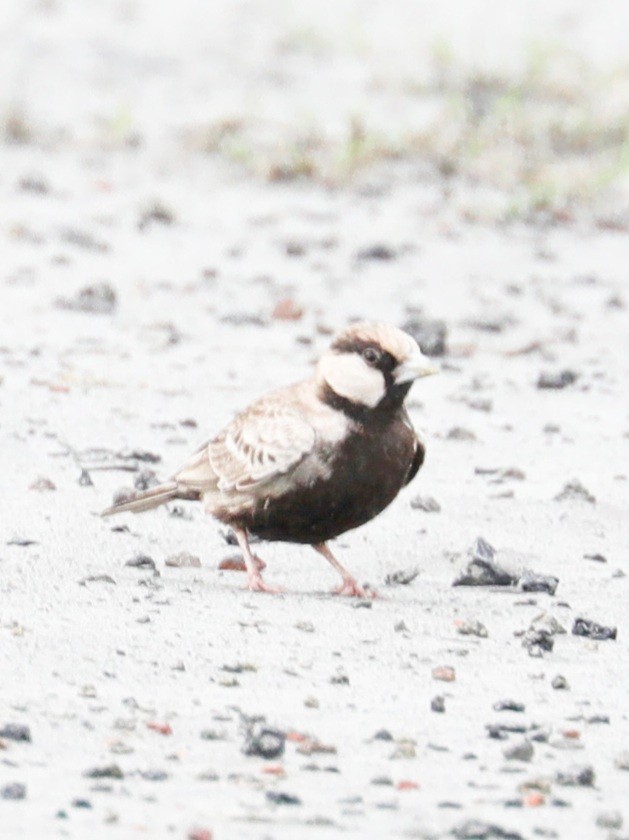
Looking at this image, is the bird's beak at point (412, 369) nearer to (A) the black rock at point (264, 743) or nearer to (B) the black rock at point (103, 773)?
(A) the black rock at point (264, 743)

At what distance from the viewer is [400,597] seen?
19.9 ft

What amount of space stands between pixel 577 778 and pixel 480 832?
49 cm

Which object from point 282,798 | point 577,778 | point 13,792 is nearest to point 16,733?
point 13,792

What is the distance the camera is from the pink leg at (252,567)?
5969 mm

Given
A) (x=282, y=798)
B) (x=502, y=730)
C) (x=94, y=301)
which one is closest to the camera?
(x=282, y=798)

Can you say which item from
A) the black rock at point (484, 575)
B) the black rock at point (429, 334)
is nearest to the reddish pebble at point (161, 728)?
the black rock at point (484, 575)

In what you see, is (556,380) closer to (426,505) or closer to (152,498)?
(426,505)

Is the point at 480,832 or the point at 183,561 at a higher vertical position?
the point at 480,832

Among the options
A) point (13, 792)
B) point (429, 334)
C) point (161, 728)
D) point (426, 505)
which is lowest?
point (429, 334)

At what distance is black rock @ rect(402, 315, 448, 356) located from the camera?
9578 mm

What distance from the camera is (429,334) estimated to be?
961cm

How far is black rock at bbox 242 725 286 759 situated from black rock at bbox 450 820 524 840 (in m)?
0.54

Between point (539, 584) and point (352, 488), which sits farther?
point (539, 584)

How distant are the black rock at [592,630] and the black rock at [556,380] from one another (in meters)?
3.62
